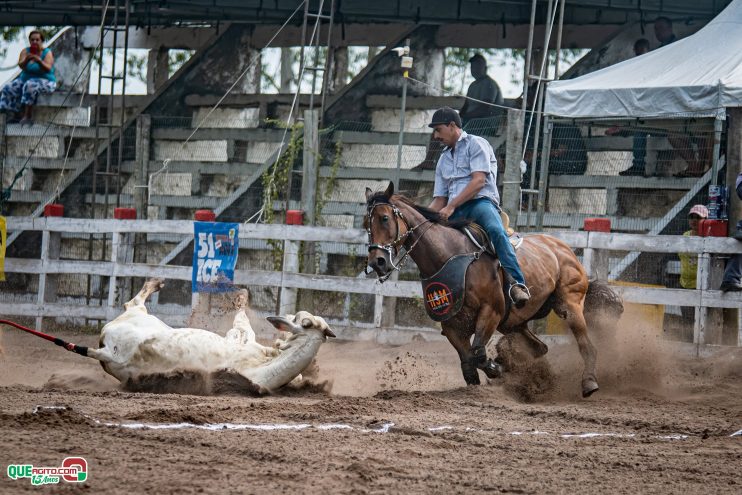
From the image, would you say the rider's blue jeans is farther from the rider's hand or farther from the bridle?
the bridle

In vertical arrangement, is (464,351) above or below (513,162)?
Result: below

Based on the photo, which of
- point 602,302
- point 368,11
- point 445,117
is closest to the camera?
point 445,117

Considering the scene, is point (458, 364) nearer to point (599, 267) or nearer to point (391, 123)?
point (599, 267)

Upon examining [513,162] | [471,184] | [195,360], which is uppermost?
[513,162]

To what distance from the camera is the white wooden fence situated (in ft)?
35.3

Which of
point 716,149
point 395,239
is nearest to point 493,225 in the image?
point 395,239

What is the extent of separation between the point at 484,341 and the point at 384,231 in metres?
1.32

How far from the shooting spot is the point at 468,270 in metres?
8.88

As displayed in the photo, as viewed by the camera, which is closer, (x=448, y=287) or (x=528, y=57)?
(x=448, y=287)

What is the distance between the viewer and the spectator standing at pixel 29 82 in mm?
18094

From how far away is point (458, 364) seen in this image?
36.6ft

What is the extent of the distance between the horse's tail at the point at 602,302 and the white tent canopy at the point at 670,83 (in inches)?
107

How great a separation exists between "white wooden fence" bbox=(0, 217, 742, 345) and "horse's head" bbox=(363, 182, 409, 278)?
11.1ft

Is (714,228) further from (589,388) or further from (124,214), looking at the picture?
(124,214)
